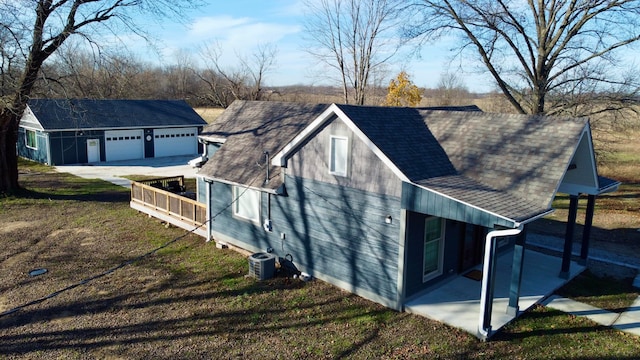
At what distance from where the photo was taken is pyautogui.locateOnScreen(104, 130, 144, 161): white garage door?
1398 inches

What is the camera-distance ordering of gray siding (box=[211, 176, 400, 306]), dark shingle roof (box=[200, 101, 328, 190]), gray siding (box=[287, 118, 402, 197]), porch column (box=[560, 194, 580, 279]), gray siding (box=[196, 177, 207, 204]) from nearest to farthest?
gray siding (box=[287, 118, 402, 197]) < gray siding (box=[211, 176, 400, 306]) < porch column (box=[560, 194, 580, 279]) < dark shingle roof (box=[200, 101, 328, 190]) < gray siding (box=[196, 177, 207, 204])

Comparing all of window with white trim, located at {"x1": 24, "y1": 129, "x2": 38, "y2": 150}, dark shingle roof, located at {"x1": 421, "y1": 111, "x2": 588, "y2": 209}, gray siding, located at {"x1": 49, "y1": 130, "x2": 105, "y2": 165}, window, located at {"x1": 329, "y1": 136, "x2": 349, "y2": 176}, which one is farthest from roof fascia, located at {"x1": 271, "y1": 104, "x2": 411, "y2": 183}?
window with white trim, located at {"x1": 24, "y1": 129, "x2": 38, "y2": 150}

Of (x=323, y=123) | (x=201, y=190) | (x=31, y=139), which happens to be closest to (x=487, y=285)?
(x=323, y=123)

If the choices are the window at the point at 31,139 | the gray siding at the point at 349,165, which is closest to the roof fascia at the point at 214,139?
the gray siding at the point at 349,165

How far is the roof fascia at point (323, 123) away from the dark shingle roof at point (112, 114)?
2449 centimetres

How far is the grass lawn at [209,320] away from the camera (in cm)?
941

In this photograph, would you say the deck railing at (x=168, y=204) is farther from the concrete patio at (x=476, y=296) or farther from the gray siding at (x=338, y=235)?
the concrete patio at (x=476, y=296)

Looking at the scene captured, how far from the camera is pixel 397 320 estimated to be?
34.8 feet

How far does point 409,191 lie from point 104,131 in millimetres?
30877

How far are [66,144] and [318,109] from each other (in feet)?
80.1

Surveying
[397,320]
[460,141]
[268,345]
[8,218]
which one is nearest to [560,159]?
[460,141]

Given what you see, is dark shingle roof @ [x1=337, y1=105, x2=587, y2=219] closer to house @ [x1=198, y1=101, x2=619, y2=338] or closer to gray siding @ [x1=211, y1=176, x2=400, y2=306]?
house @ [x1=198, y1=101, x2=619, y2=338]

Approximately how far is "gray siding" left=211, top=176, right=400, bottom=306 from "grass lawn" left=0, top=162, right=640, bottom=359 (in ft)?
1.68

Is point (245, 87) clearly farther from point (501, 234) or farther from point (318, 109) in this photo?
point (501, 234)
